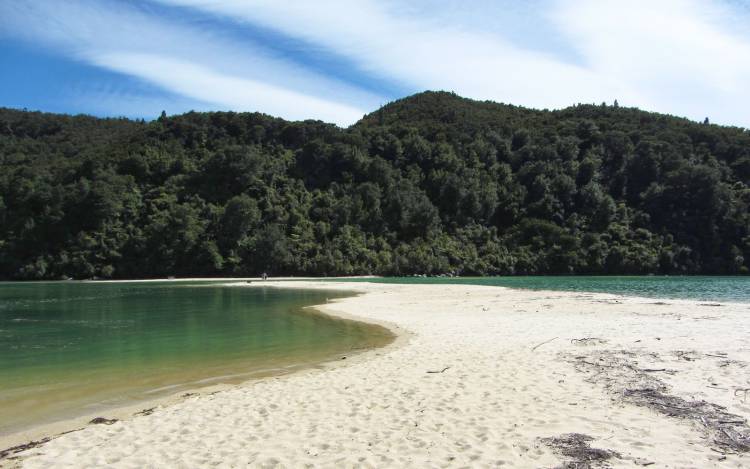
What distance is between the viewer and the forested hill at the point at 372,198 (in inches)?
3595

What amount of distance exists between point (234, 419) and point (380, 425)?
2696 millimetres

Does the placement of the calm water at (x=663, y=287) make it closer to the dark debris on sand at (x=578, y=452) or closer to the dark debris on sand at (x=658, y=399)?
the dark debris on sand at (x=658, y=399)

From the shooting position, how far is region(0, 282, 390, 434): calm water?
11.4 metres

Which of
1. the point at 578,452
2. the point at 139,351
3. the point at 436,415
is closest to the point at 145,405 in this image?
the point at 436,415

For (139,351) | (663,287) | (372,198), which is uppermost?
(372,198)

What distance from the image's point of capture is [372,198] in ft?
360

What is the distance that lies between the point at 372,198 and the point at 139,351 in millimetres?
93698

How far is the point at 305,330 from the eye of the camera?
2134cm

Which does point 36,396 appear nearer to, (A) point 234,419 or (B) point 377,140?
(A) point 234,419

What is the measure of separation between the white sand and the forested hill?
77.8 m

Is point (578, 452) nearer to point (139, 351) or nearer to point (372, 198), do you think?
point (139, 351)

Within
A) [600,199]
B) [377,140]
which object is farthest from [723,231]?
[377,140]

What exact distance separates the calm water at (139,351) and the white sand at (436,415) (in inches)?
77.8

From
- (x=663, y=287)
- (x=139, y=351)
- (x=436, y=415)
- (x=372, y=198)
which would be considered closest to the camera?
(x=436, y=415)
